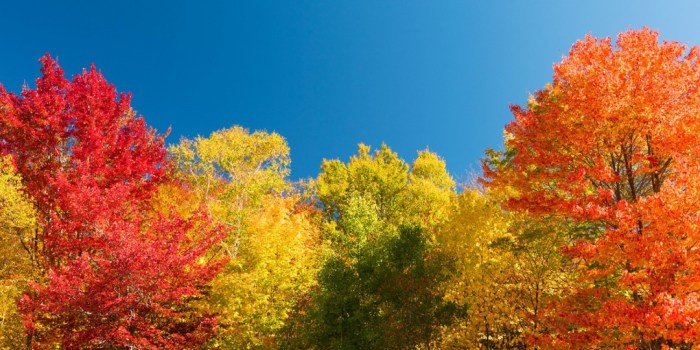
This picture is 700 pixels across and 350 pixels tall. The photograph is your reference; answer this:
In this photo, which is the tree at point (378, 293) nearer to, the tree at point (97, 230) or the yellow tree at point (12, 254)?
the tree at point (97, 230)

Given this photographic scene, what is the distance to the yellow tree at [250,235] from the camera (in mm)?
16750

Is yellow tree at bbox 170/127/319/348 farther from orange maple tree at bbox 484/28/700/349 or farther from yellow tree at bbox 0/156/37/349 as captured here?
orange maple tree at bbox 484/28/700/349

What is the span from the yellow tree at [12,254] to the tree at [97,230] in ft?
2.21

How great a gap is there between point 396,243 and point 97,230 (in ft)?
36.5

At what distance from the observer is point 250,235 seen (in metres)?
21.4

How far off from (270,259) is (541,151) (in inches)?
457

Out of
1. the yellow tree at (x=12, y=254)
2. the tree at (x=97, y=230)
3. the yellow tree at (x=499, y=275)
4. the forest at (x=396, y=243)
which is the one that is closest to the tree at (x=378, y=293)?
the forest at (x=396, y=243)

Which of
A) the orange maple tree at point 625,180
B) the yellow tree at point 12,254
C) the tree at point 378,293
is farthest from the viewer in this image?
the yellow tree at point 12,254

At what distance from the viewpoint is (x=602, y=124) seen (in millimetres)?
12477

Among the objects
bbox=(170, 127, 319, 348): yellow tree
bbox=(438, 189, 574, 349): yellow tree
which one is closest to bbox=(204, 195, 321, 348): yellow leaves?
bbox=(170, 127, 319, 348): yellow tree

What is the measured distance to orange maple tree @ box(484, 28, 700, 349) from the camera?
387 inches

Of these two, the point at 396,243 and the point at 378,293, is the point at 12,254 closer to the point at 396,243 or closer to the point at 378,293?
the point at 378,293

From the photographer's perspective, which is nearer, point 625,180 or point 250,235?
point 625,180

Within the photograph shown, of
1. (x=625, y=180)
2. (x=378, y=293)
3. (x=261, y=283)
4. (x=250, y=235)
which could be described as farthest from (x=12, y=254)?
(x=625, y=180)
